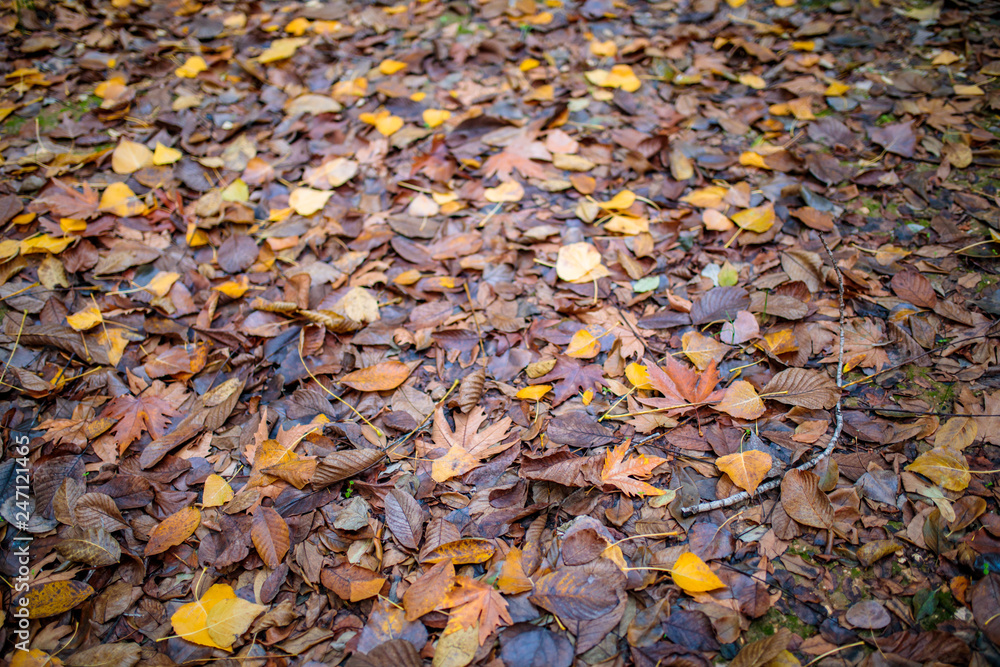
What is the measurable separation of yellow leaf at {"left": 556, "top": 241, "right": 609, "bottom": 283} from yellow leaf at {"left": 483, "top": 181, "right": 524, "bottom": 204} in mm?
445

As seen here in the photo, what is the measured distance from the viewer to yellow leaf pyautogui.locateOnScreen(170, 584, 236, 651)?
1501mm

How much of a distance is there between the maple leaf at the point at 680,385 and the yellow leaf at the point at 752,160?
122cm

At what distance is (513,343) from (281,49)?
268 centimetres

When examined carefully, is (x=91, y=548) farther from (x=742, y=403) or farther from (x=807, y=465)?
(x=807, y=465)

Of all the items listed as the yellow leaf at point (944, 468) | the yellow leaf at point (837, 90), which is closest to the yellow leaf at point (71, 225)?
the yellow leaf at point (944, 468)

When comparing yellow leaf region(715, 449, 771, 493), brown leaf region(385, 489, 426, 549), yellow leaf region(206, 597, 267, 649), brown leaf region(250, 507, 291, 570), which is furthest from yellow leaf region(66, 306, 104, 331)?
yellow leaf region(715, 449, 771, 493)

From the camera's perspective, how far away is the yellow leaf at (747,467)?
1620 millimetres

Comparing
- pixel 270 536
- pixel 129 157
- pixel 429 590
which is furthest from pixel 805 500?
pixel 129 157

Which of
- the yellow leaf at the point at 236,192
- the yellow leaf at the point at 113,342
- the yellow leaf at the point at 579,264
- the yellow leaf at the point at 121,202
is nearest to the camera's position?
the yellow leaf at the point at 113,342

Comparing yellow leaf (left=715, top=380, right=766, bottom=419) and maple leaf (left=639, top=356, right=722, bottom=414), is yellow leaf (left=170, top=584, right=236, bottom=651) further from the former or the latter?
yellow leaf (left=715, top=380, right=766, bottom=419)

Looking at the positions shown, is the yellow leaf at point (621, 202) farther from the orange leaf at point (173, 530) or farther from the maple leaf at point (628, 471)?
the orange leaf at point (173, 530)

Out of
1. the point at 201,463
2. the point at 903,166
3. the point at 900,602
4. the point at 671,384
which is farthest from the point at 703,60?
the point at 201,463

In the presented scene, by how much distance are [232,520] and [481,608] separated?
0.88 metres

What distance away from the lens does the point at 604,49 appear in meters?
3.18
